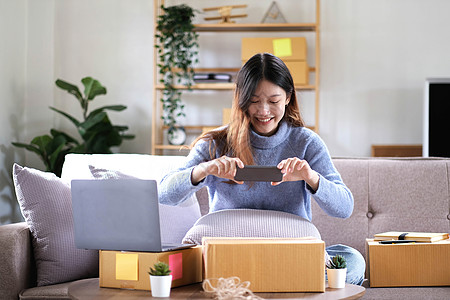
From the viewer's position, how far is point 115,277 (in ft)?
4.54

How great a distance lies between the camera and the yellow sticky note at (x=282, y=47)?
157 inches

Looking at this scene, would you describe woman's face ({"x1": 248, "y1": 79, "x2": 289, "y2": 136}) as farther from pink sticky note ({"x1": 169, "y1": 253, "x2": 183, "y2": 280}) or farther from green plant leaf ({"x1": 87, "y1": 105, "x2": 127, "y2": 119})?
green plant leaf ({"x1": 87, "y1": 105, "x2": 127, "y2": 119})

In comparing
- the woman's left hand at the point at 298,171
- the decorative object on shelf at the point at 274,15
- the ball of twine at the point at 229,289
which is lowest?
the ball of twine at the point at 229,289

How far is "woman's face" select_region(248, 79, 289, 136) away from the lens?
187cm

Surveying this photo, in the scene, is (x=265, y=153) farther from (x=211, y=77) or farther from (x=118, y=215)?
(x=211, y=77)

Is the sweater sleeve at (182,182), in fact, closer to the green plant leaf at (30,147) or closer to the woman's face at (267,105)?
the woman's face at (267,105)

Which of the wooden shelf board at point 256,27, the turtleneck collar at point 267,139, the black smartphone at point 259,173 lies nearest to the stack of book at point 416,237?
the turtleneck collar at point 267,139

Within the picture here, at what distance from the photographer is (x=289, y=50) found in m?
3.98

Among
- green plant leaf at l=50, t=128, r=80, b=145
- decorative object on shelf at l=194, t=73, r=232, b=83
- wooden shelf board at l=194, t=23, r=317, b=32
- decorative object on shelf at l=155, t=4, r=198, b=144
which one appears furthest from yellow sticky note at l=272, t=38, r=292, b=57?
green plant leaf at l=50, t=128, r=80, b=145

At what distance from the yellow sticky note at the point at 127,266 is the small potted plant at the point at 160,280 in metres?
0.09

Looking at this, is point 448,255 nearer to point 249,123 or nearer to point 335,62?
point 249,123

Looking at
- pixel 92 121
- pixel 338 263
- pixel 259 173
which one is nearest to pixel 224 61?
pixel 92 121

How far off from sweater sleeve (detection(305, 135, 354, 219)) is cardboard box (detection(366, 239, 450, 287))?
→ 0.45ft

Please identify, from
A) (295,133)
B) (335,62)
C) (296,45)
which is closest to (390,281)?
(295,133)
